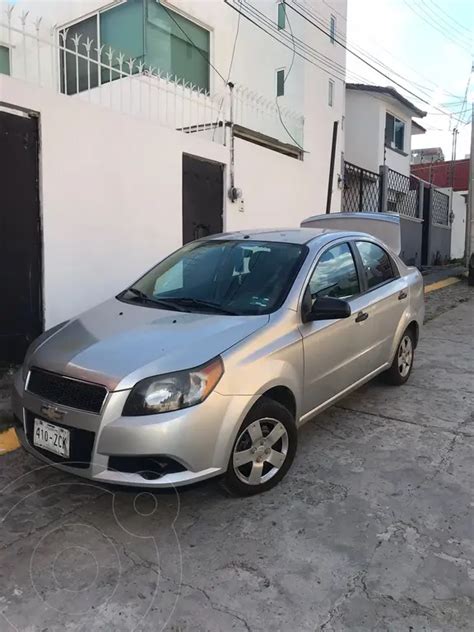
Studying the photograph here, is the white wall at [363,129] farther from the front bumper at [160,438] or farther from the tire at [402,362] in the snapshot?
the front bumper at [160,438]

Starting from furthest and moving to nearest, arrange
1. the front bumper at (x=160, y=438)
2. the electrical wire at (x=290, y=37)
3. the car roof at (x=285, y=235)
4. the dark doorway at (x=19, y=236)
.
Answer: the electrical wire at (x=290, y=37)
the dark doorway at (x=19, y=236)
the car roof at (x=285, y=235)
the front bumper at (x=160, y=438)

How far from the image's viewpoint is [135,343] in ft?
10.0

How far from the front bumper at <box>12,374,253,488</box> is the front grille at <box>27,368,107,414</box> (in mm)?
Answer: 41

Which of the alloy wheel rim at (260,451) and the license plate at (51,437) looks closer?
the license plate at (51,437)

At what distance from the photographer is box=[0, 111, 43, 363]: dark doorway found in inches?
215

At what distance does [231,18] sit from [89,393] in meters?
10.9

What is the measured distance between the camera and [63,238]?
6.03 meters

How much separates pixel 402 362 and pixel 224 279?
234 cm

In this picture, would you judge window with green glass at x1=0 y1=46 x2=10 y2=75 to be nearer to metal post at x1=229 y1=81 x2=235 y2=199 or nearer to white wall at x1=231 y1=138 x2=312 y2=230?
metal post at x1=229 y1=81 x2=235 y2=199

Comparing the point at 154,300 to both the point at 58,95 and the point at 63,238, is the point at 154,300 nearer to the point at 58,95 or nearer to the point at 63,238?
the point at 63,238

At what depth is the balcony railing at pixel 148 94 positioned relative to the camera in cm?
750

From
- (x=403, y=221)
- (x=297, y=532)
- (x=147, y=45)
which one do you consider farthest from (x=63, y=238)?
(x=403, y=221)

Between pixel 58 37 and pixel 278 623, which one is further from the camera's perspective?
pixel 58 37

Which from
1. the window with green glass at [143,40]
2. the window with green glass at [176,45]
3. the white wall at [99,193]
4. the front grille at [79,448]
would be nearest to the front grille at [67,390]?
the front grille at [79,448]
